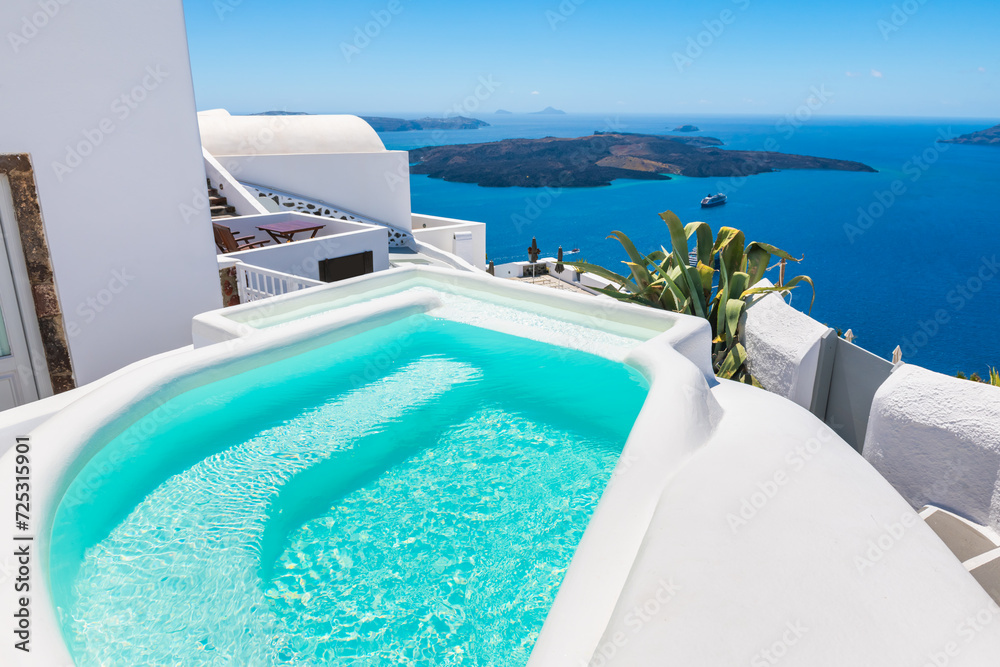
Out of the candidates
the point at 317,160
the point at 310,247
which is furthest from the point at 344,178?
the point at 310,247

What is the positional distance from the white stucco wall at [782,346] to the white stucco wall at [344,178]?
39.3 ft

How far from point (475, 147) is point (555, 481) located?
10588cm

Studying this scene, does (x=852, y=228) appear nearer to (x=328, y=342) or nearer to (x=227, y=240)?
(x=227, y=240)

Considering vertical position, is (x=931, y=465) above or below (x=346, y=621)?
below

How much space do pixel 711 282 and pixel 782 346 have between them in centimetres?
147

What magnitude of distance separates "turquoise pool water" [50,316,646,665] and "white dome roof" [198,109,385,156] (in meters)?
13.5

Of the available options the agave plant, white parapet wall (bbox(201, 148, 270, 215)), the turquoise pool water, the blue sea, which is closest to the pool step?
the agave plant

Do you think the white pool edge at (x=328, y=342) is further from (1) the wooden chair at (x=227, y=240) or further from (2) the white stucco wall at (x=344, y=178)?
(2) the white stucco wall at (x=344, y=178)

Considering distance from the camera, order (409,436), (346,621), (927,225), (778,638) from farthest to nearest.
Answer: (927,225) → (409,436) → (346,621) → (778,638)

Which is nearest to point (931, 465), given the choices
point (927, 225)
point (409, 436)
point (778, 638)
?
point (778, 638)

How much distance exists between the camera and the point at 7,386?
15.9ft

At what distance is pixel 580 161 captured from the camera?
100m

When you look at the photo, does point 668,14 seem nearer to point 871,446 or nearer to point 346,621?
point 871,446

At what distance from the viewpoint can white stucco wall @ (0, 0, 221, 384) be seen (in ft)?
15.5
